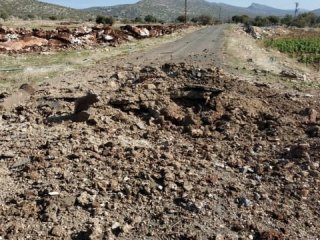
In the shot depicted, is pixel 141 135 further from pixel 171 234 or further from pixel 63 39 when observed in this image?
pixel 63 39

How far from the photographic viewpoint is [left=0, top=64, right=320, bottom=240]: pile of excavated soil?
5.26 meters

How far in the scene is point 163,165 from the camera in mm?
6492

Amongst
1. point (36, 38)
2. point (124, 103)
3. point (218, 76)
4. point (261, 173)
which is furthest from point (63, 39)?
point (261, 173)

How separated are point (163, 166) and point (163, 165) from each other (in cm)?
3

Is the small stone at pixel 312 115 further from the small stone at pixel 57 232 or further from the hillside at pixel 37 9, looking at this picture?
the hillside at pixel 37 9

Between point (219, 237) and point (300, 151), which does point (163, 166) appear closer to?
point (219, 237)

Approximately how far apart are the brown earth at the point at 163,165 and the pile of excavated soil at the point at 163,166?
0.05 ft

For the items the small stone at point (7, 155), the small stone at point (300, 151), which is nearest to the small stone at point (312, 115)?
the small stone at point (300, 151)

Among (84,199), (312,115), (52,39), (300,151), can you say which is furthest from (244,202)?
(52,39)

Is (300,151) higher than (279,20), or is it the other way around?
(300,151)

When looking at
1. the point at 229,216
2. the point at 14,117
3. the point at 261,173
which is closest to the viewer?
the point at 229,216

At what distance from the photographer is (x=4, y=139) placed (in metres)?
7.91

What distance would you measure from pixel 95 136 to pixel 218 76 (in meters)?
4.94

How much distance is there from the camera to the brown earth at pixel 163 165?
5.26 m
